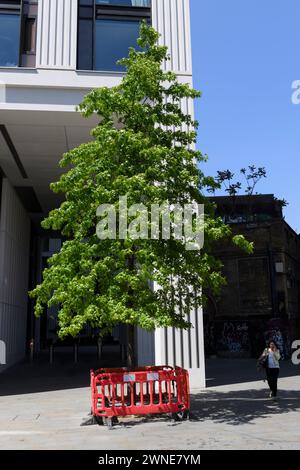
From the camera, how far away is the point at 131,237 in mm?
9148

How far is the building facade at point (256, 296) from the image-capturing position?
28.6 m

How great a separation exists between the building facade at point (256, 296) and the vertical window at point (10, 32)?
20.1m

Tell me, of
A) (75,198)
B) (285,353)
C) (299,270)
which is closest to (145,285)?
(75,198)

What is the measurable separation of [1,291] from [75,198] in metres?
10.4

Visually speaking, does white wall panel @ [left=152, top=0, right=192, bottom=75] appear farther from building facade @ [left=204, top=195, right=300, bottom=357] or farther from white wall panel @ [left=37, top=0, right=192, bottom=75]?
building facade @ [left=204, top=195, right=300, bottom=357]

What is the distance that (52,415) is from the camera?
1008cm

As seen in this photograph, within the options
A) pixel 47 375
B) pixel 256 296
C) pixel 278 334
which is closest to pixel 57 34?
pixel 47 375

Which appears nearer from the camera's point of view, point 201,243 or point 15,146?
point 201,243

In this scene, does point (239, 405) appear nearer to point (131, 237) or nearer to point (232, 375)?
point (131, 237)

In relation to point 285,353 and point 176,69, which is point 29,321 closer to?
point 285,353

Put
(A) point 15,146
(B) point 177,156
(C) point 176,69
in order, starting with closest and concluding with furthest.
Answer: (B) point 177,156 < (C) point 176,69 < (A) point 15,146

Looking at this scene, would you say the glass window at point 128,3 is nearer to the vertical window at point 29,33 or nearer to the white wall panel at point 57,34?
the white wall panel at point 57,34

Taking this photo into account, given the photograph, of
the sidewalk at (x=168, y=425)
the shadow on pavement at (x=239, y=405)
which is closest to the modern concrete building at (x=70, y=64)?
the shadow on pavement at (x=239, y=405)
